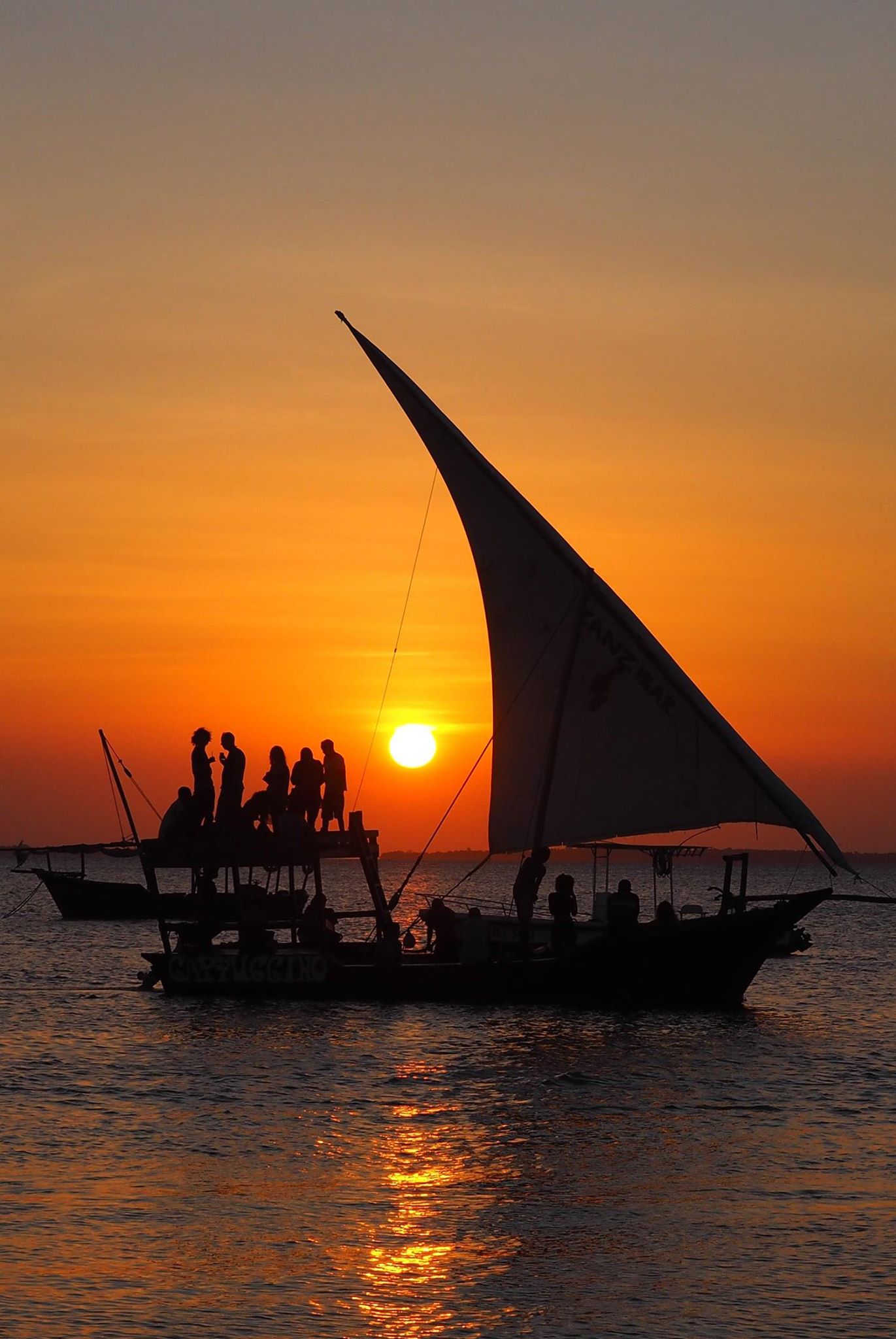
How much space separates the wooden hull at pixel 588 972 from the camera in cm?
3391

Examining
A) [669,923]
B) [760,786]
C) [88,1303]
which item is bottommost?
[88,1303]

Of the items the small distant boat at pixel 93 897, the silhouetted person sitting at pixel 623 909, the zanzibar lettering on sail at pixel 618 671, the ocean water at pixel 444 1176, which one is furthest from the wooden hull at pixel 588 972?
the small distant boat at pixel 93 897

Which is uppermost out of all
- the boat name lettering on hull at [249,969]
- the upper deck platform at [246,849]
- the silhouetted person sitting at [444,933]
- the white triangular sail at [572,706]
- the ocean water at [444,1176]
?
the white triangular sail at [572,706]

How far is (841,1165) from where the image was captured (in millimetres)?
21547

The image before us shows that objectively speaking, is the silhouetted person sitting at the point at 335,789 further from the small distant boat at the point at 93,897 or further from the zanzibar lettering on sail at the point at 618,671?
the small distant boat at the point at 93,897

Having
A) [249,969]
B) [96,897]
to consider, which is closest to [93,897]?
[96,897]

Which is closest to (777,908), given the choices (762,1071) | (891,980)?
(762,1071)

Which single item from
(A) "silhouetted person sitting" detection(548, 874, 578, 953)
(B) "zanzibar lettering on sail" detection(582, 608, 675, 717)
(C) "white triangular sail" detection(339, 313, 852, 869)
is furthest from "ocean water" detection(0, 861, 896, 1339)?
(B) "zanzibar lettering on sail" detection(582, 608, 675, 717)

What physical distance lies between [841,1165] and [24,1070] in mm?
15709

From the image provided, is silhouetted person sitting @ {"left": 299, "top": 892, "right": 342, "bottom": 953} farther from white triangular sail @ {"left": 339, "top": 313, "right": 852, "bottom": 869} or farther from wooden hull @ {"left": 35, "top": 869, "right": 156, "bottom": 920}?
wooden hull @ {"left": 35, "top": 869, "right": 156, "bottom": 920}

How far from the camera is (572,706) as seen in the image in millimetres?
35625

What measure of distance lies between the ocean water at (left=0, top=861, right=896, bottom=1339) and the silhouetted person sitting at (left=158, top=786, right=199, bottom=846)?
4077 mm

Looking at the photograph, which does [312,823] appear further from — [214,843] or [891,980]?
[891,980]

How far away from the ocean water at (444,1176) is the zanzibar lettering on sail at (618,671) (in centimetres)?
666
